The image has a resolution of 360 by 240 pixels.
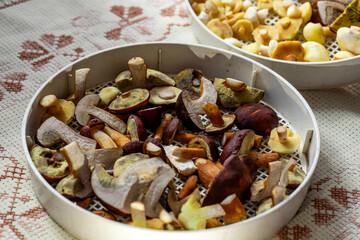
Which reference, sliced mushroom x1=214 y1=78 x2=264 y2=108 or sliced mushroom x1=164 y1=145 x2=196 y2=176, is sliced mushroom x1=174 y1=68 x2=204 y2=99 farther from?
sliced mushroom x1=164 y1=145 x2=196 y2=176

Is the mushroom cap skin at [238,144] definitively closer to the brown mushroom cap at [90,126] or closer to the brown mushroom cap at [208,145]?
the brown mushroom cap at [208,145]

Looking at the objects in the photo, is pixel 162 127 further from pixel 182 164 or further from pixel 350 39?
pixel 350 39

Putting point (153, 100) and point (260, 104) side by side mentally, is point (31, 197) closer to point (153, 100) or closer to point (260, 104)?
point (153, 100)

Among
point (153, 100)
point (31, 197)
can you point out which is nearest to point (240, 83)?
point (153, 100)

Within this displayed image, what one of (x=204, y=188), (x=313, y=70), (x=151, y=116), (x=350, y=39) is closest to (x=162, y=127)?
(x=151, y=116)

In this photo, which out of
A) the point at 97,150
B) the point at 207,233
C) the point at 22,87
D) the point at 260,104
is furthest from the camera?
the point at 22,87

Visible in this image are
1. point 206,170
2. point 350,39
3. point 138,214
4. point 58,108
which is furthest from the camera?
point 350,39

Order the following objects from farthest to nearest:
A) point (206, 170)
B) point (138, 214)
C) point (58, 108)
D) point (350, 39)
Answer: point (350, 39) → point (58, 108) → point (206, 170) → point (138, 214)
